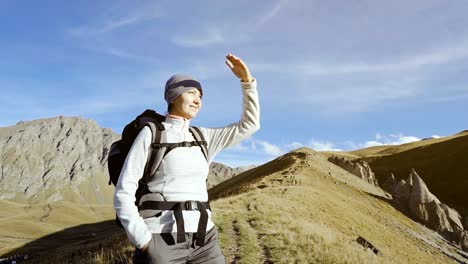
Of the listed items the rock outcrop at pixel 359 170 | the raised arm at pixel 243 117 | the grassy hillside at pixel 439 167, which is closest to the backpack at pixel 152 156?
the raised arm at pixel 243 117

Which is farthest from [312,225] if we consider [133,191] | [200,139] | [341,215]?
[133,191]

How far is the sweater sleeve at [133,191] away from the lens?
11.9ft

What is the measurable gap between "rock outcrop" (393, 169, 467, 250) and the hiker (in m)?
54.0

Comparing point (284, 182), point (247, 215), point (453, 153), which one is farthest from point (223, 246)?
point (453, 153)

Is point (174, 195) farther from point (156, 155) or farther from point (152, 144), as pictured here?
point (152, 144)

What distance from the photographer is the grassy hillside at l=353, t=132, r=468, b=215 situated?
273 feet

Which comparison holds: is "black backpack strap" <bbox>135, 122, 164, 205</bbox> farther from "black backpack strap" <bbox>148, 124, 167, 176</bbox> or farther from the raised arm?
the raised arm

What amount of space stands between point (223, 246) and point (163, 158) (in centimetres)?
1025

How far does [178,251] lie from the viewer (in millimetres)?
3873

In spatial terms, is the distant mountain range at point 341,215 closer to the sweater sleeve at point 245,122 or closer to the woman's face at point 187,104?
the sweater sleeve at point 245,122

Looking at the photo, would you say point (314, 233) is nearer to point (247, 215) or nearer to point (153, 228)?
point (247, 215)

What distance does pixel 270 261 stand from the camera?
12.0 m

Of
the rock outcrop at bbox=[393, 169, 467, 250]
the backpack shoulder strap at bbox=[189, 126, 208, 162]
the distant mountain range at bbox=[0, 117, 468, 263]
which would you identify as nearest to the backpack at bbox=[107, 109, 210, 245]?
the backpack shoulder strap at bbox=[189, 126, 208, 162]

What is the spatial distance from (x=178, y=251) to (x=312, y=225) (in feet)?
55.3
